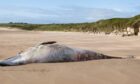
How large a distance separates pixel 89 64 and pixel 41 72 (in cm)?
103

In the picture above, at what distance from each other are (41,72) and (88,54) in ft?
5.68

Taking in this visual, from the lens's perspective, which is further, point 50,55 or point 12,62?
point 50,55

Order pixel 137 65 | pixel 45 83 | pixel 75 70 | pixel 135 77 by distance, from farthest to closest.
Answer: pixel 137 65, pixel 75 70, pixel 135 77, pixel 45 83

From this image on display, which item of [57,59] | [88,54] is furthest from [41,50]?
[88,54]

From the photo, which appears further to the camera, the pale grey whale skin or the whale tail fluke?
the pale grey whale skin

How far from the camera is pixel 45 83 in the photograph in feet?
15.3

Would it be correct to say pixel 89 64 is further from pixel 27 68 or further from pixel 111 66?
pixel 27 68

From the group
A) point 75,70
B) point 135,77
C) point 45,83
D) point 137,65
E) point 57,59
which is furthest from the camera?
point 57,59

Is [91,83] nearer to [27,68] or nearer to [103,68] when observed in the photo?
[103,68]

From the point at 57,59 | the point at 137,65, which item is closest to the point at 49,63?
the point at 57,59

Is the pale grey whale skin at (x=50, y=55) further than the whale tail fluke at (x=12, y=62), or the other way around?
the pale grey whale skin at (x=50, y=55)

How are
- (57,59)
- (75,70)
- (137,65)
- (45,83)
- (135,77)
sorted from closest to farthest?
(45,83)
(135,77)
(75,70)
(137,65)
(57,59)

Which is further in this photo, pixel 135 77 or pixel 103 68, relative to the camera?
pixel 103 68

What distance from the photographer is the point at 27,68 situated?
5.66m
